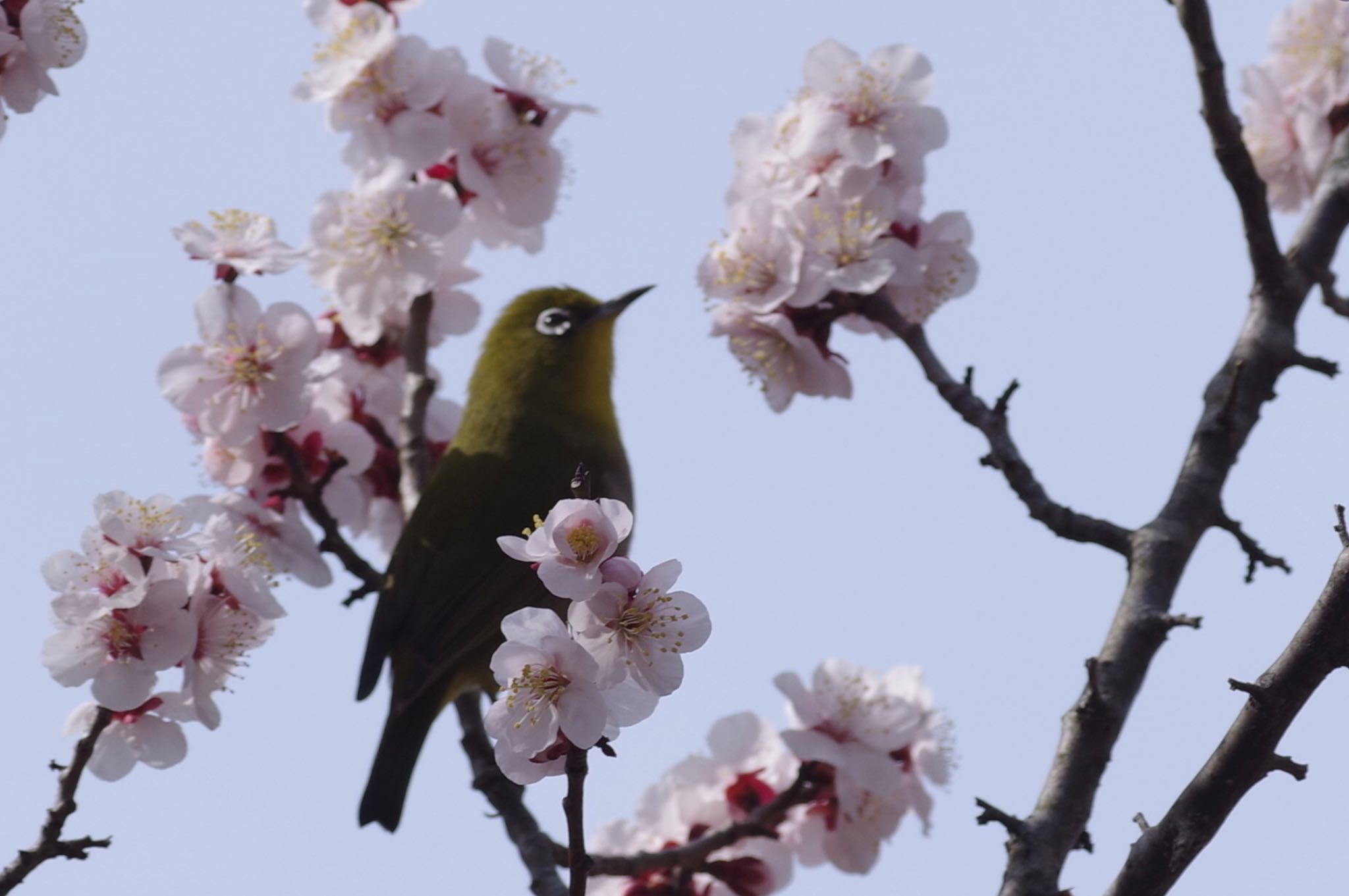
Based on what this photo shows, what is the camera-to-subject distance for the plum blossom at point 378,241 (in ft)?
16.5

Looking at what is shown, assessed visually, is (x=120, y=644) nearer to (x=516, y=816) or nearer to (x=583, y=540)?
(x=516, y=816)

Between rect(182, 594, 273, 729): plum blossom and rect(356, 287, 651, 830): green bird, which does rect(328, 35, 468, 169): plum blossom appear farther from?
rect(182, 594, 273, 729): plum blossom

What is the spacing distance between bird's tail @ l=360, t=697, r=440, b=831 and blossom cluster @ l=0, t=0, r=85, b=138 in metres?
2.62

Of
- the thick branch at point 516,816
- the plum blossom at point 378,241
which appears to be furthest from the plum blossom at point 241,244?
the thick branch at point 516,816

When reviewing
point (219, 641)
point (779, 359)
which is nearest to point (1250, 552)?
point (779, 359)

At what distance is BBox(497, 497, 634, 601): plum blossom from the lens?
2127 mm

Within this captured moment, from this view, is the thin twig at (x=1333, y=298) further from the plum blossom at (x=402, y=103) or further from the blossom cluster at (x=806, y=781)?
the plum blossom at (x=402, y=103)

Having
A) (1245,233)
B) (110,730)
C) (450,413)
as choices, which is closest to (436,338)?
(450,413)

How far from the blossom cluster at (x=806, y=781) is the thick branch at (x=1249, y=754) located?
187cm

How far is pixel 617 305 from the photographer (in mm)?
6375

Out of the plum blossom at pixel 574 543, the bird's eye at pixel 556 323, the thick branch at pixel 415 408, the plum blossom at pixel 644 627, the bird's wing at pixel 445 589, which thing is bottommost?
the plum blossom at pixel 644 627

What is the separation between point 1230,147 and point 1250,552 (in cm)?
108

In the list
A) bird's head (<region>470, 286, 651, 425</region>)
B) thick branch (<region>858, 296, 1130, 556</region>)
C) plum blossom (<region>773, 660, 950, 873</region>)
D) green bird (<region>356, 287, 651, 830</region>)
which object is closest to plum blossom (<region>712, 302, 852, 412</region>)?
thick branch (<region>858, 296, 1130, 556</region>)

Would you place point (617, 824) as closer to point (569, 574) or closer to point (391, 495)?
point (391, 495)
